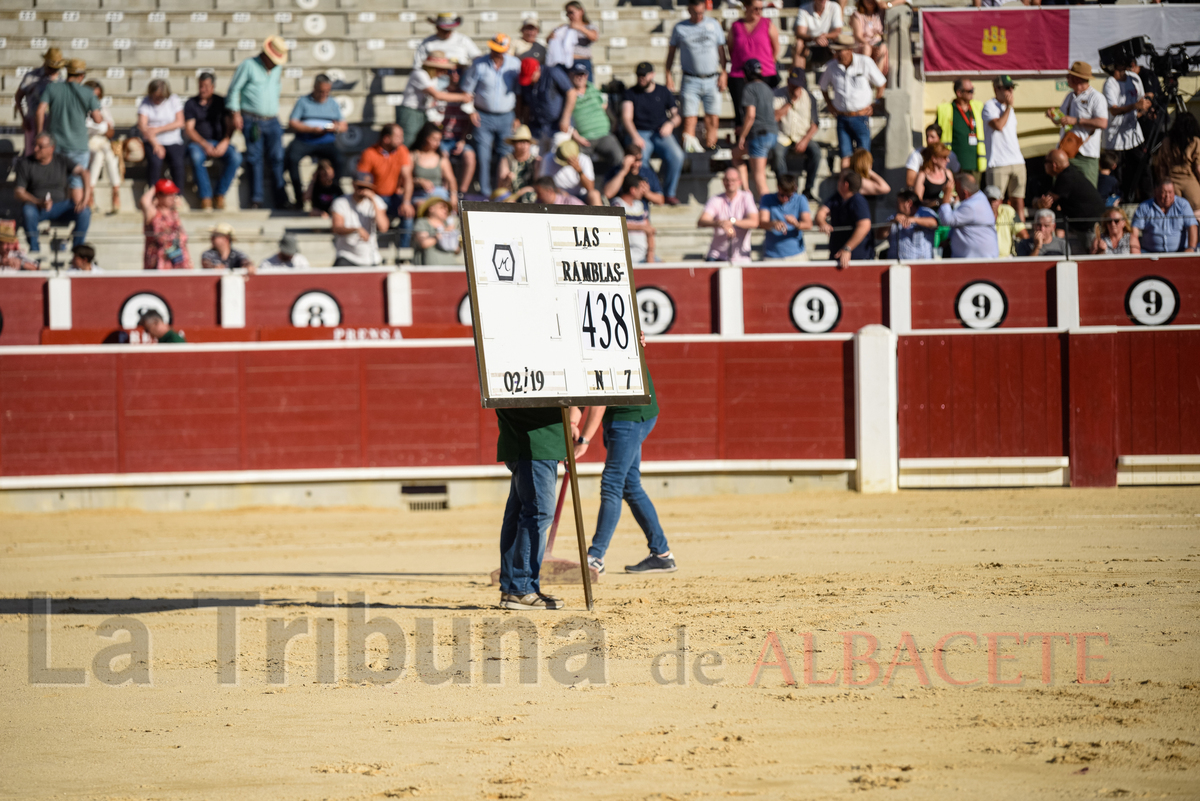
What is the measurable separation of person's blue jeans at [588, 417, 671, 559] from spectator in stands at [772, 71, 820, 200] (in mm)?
7256

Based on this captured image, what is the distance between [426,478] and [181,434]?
2163 millimetres

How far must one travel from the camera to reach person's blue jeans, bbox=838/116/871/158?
1418cm

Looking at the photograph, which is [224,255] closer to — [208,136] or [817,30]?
[208,136]

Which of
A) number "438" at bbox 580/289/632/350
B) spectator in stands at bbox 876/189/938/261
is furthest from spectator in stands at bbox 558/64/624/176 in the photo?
number "438" at bbox 580/289/632/350

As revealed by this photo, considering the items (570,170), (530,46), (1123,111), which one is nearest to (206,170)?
(530,46)

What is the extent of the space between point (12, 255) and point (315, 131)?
3174 mm

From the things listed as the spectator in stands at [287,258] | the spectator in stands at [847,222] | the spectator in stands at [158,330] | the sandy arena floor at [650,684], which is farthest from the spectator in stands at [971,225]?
the spectator in stands at [158,330]

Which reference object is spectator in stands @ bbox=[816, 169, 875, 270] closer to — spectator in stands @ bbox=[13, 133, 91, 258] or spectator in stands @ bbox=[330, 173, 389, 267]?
spectator in stands @ bbox=[330, 173, 389, 267]

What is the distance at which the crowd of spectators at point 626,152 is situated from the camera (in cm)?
1318

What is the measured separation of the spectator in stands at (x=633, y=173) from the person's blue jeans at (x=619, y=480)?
6.23 meters

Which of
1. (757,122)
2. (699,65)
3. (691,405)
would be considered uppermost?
(699,65)

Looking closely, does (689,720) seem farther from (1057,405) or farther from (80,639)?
(1057,405)

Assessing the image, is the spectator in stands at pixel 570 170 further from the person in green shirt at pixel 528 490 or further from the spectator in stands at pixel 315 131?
the person in green shirt at pixel 528 490

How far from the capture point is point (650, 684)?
15.8 feet
